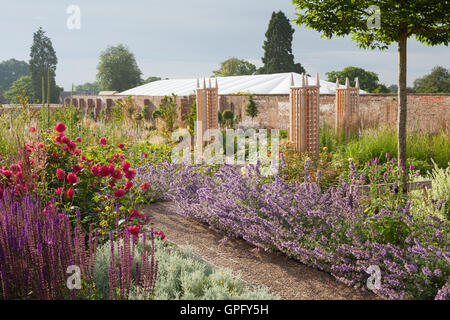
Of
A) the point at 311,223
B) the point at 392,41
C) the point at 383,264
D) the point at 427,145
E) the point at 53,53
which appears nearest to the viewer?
the point at 383,264

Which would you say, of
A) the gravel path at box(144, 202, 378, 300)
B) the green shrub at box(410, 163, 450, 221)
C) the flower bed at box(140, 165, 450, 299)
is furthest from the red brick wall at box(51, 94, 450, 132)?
the gravel path at box(144, 202, 378, 300)

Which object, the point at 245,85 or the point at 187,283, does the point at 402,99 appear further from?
the point at 245,85

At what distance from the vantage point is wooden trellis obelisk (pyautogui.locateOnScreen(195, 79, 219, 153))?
10062mm

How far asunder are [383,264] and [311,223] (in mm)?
665

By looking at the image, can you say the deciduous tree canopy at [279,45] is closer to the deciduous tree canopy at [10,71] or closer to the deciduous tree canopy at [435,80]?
the deciduous tree canopy at [435,80]

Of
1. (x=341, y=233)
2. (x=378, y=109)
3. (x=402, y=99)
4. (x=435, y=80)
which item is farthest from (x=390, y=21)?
(x=435, y=80)

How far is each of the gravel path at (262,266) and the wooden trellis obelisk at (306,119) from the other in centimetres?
350

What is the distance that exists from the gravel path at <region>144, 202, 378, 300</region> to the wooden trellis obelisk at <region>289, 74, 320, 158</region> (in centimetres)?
350

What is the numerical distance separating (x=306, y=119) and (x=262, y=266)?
4.62 meters

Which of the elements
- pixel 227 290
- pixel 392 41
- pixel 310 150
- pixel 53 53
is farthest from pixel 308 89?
pixel 53 53

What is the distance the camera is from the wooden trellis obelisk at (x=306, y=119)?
753 cm

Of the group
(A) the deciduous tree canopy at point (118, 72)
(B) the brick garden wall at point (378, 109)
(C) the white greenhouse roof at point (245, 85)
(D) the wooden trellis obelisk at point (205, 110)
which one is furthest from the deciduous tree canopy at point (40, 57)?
(D) the wooden trellis obelisk at point (205, 110)

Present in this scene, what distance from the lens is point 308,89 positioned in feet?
24.9
